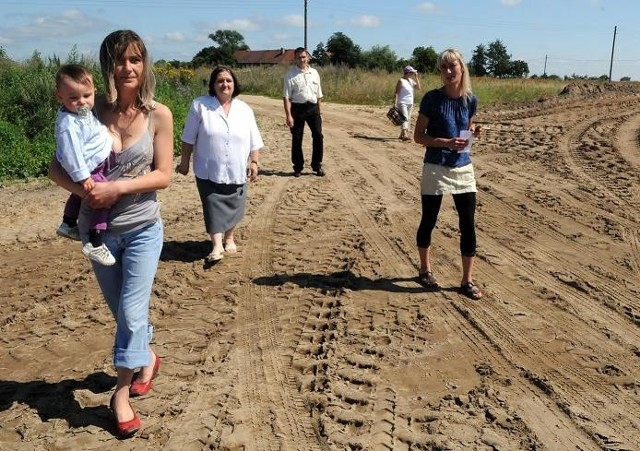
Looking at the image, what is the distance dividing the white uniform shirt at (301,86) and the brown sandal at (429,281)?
499 centimetres

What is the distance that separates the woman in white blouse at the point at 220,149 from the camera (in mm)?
5684

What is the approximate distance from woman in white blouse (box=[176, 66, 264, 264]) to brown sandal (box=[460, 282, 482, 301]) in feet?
7.47

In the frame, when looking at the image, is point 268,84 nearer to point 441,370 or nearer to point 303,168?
point 303,168

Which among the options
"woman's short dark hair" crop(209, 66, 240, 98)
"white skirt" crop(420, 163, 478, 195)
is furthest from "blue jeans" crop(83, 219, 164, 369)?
"woman's short dark hair" crop(209, 66, 240, 98)

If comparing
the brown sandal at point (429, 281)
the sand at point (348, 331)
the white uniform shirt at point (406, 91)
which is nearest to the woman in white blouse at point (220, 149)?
the sand at point (348, 331)

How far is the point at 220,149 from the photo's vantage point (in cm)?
572

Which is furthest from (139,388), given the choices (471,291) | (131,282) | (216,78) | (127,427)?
(216,78)

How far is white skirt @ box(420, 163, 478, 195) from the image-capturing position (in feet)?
16.1

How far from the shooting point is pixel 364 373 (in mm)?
3934

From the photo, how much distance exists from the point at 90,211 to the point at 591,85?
24556 mm

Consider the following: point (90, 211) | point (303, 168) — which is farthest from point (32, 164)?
point (90, 211)

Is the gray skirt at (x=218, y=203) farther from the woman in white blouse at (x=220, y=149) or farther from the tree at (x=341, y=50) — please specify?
the tree at (x=341, y=50)

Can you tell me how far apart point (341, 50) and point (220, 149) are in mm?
60517

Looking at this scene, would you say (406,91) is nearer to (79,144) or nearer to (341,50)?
(79,144)
